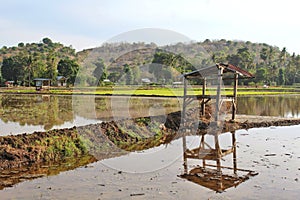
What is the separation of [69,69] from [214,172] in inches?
2000

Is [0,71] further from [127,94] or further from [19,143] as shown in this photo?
[19,143]

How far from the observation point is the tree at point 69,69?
55.9 meters

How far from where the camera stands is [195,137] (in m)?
12.7

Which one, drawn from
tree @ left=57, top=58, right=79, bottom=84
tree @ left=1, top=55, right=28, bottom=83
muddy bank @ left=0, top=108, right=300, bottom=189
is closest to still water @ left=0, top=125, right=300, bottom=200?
muddy bank @ left=0, top=108, right=300, bottom=189

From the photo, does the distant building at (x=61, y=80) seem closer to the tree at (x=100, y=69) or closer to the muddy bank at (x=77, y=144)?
the tree at (x=100, y=69)

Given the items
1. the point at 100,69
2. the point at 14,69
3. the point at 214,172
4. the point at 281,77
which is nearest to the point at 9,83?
the point at 14,69

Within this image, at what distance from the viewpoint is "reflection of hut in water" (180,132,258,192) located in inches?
283

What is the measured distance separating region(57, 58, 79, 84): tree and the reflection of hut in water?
47963mm

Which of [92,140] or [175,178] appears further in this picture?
[92,140]

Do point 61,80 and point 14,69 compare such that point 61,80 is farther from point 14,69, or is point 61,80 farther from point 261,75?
point 261,75

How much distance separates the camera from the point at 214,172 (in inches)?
316

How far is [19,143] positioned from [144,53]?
679 centimetres

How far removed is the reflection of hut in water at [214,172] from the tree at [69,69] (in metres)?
48.0

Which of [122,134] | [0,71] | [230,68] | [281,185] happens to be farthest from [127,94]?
[0,71]
